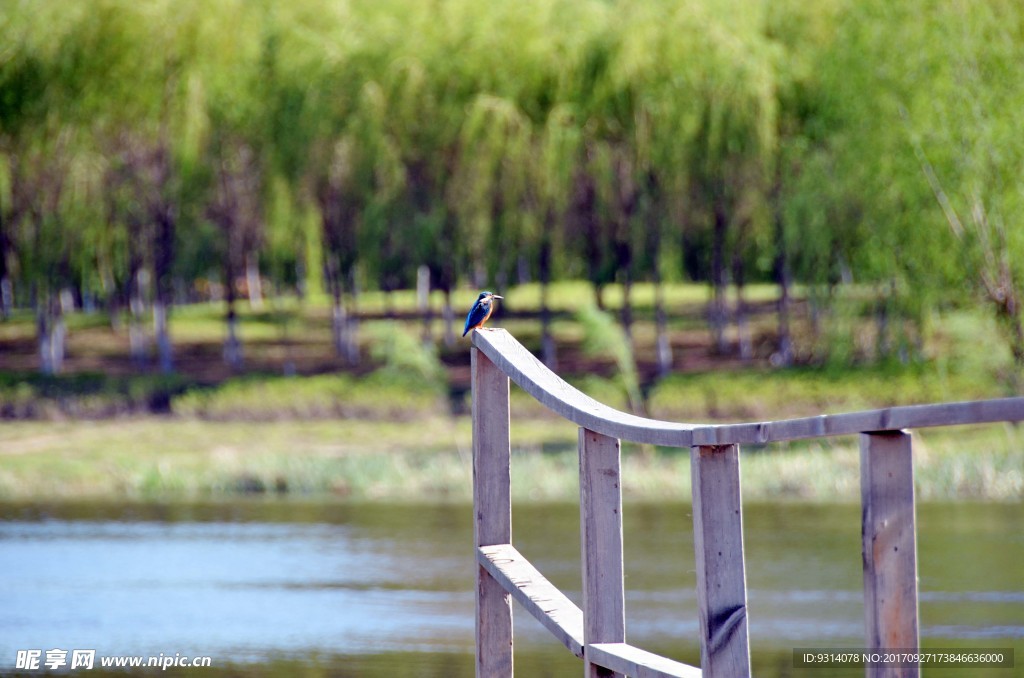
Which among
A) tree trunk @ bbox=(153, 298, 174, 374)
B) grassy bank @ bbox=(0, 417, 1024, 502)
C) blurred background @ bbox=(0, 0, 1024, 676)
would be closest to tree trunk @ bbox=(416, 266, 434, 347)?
blurred background @ bbox=(0, 0, 1024, 676)

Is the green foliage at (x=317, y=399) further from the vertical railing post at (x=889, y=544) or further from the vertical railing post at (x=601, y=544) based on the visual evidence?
the vertical railing post at (x=889, y=544)

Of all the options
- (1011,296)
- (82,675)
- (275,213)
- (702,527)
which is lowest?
(82,675)

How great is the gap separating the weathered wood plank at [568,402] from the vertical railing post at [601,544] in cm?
10

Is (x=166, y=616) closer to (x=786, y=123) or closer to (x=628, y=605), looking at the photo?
(x=628, y=605)

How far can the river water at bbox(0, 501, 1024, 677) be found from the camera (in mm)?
12805

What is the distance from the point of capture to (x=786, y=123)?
29.7m

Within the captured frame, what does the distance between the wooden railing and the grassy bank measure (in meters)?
14.7

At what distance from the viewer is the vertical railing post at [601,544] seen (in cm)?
397

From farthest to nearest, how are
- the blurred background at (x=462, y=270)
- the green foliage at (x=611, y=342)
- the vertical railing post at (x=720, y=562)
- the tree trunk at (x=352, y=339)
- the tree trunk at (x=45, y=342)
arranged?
the tree trunk at (x=352, y=339) < the tree trunk at (x=45, y=342) < the green foliage at (x=611, y=342) < the blurred background at (x=462, y=270) < the vertical railing post at (x=720, y=562)

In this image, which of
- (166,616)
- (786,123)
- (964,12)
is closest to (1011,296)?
(964,12)

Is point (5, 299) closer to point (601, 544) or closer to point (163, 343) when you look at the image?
point (163, 343)

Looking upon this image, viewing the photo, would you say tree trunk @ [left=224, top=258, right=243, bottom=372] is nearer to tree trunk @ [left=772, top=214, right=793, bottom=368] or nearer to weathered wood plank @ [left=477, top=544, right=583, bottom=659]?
tree trunk @ [left=772, top=214, right=793, bottom=368]

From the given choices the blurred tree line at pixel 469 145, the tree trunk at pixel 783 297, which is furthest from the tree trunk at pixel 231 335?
the tree trunk at pixel 783 297

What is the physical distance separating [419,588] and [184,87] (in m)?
18.9
